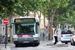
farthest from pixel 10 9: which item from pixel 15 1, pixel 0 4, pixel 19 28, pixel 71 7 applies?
pixel 71 7

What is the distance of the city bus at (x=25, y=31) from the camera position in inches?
890

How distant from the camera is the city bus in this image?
2261 cm

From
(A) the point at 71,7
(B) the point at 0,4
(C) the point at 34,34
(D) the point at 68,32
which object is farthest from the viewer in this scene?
(A) the point at 71,7

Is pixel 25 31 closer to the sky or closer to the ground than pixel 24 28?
closer to the ground

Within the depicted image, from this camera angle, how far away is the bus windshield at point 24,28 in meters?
22.7

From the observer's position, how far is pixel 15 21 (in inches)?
902

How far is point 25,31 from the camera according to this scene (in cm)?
2267

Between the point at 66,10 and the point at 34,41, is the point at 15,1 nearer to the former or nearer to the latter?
the point at 34,41

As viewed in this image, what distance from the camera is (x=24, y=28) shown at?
22719 millimetres

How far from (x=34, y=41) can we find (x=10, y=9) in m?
6.87

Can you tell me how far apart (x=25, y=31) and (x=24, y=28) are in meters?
0.29

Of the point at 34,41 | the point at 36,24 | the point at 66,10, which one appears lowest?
the point at 34,41

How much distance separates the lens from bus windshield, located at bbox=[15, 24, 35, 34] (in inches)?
892

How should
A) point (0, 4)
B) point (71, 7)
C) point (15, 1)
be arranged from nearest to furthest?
point (15, 1) < point (0, 4) < point (71, 7)
